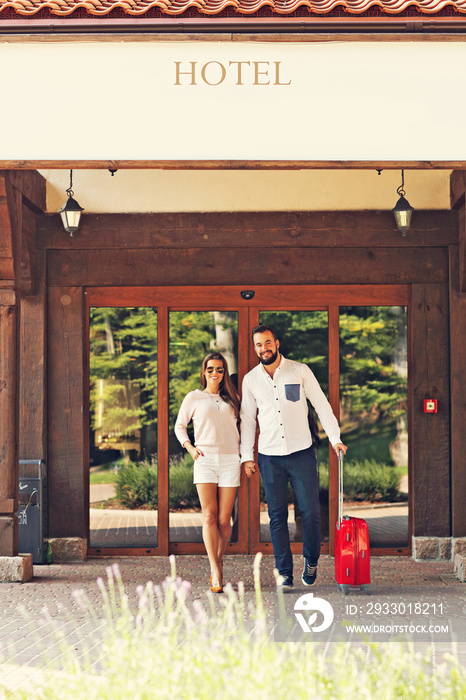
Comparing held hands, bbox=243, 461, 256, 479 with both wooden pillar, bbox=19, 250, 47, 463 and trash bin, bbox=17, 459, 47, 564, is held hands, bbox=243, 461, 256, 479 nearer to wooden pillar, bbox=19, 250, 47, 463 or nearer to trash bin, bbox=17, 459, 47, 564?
trash bin, bbox=17, 459, 47, 564

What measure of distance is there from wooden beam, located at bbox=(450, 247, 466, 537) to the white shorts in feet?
8.14

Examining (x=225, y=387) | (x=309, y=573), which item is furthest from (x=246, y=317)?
(x=309, y=573)

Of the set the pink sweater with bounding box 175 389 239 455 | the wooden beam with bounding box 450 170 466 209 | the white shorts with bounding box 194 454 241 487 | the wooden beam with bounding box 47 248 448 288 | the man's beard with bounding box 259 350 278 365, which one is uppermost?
the wooden beam with bounding box 450 170 466 209

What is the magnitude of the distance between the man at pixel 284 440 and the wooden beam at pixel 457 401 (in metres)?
1.85

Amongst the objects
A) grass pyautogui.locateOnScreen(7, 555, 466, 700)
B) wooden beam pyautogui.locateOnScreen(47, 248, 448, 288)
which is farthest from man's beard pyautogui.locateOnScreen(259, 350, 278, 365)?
grass pyautogui.locateOnScreen(7, 555, 466, 700)

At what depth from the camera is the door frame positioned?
7715 mm

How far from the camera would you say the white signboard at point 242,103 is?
4.87 metres

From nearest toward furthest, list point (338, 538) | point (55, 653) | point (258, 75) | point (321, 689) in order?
point (321, 689) → point (55, 653) → point (258, 75) → point (338, 538)

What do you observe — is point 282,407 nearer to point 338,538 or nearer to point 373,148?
point 338,538

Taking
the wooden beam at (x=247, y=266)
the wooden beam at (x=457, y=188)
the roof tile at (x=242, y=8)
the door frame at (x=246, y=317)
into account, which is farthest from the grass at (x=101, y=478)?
the roof tile at (x=242, y=8)

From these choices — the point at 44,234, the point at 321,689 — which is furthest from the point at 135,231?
the point at 321,689

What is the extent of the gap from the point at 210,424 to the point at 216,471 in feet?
1.19

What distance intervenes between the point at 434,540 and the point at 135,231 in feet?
13.4

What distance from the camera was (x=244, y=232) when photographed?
770 centimetres
